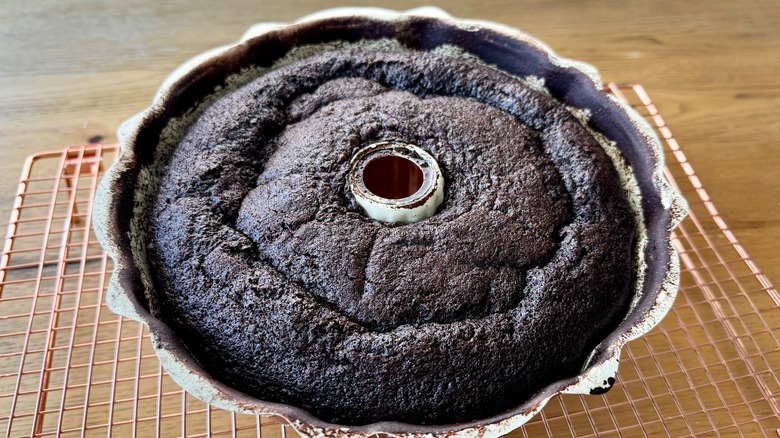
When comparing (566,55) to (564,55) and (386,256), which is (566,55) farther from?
(386,256)

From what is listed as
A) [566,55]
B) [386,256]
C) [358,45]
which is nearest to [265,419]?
[386,256]

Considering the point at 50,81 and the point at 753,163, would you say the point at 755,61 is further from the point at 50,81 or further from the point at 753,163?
the point at 50,81

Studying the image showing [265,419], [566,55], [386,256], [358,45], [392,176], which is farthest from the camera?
[566,55]

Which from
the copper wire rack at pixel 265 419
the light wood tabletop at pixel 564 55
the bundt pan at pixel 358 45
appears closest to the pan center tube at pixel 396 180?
the bundt pan at pixel 358 45

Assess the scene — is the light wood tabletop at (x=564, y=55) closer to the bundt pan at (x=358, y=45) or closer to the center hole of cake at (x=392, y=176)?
the bundt pan at (x=358, y=45)

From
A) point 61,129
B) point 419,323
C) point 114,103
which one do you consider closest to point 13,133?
point 61,129

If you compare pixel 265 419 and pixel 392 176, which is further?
pixel 265 419
